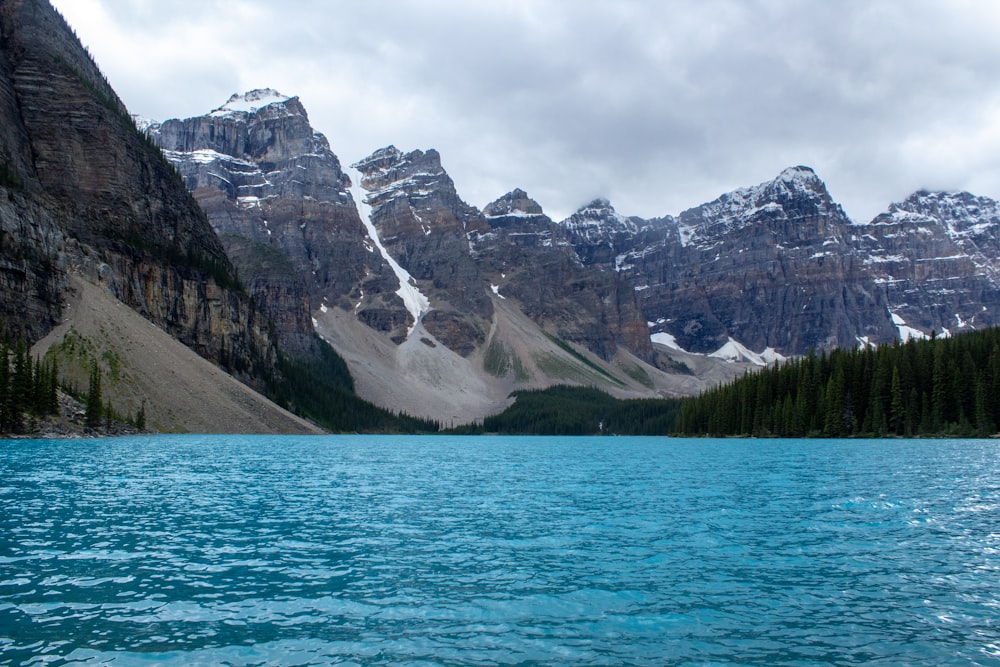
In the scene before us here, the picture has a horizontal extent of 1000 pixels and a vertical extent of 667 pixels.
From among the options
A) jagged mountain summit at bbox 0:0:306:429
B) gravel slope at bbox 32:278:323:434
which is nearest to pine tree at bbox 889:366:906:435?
gravel slope at bbox 32:278:323:434

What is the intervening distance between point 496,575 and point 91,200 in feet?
494

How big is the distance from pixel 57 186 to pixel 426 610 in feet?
500

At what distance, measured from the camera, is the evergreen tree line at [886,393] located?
108688mm

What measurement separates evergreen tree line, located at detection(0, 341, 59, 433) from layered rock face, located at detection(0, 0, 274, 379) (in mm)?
24737

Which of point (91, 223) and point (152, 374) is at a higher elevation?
point (91, 223)

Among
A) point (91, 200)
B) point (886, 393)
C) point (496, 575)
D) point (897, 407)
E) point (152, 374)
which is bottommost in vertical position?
point (496, 575)

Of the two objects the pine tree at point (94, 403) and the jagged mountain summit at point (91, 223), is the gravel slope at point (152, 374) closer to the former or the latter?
the jagged mountain summit at point (91, 223)

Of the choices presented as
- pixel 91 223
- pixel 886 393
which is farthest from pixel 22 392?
pixel 886 393

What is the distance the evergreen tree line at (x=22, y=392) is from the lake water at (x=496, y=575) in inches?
1791

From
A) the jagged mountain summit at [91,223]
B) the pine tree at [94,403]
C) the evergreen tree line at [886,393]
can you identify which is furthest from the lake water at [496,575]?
the evergreen tree line at [886,393]

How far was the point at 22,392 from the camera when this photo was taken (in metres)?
82.4

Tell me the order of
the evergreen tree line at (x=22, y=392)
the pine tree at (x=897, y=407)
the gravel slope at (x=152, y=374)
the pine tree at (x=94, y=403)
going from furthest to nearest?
the pine tree at (x=897, y=407) < the gravel slope at (x=152, y=374) < the pine tree at (x=94, y=403) < the evergreen tree line at (x=22, y=392)

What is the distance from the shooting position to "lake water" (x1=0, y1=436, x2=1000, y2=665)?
14984 millimetres

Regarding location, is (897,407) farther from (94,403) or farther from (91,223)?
(91,223)
